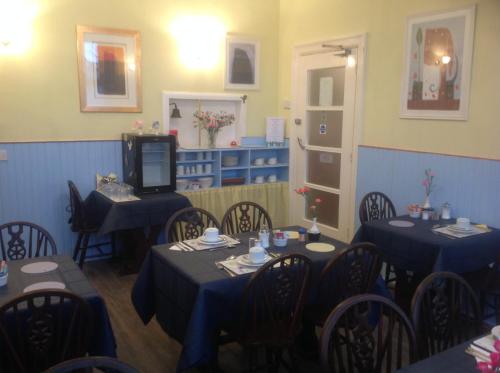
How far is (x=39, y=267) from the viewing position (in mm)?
2453

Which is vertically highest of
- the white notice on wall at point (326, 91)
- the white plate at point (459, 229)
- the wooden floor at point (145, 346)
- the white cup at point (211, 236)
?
the white notice on wall at point (326, 91)

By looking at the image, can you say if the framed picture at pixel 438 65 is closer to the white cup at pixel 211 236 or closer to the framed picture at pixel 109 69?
the white cup at pixel 211 236

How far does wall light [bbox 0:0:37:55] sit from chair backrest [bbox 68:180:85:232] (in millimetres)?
1271

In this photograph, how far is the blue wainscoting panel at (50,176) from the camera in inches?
166

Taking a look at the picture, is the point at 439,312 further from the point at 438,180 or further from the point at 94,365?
the point at 438,180

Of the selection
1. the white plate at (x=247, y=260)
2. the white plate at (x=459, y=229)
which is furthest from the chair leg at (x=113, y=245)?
the white plate at (x=459, y=229)

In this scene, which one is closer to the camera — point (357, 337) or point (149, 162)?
point (357, 337)

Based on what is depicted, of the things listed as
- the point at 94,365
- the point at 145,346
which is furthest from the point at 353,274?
the point at 94,365

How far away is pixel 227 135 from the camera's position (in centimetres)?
543

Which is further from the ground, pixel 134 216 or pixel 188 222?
pixel 188 222

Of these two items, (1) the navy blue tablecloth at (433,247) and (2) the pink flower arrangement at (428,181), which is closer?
(1) the navy blue tablecloth at (433,247)

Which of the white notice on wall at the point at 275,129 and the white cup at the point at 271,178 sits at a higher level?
the white notice on wall at the point at 275,129

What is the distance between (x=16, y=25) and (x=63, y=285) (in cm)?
290

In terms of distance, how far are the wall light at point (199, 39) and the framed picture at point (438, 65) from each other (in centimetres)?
211
